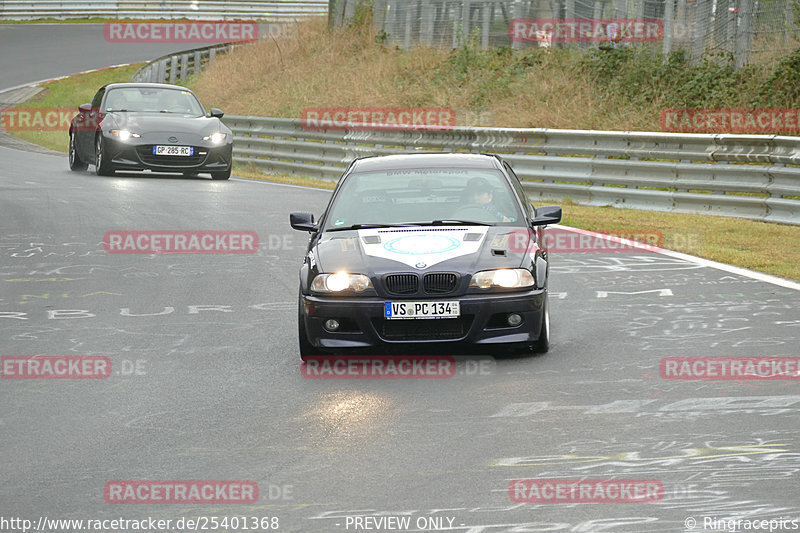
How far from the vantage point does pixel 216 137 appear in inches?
830

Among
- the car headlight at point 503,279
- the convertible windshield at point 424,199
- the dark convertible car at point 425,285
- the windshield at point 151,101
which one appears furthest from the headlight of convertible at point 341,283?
the windshield at point 151,101

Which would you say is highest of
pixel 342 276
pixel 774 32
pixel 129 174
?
pixel 774 32

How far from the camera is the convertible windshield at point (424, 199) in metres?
8.66

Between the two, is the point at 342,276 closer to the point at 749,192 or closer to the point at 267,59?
the point at 749,192

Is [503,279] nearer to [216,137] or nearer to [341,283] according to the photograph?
[341,283]

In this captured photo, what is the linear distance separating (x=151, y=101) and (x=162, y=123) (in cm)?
122

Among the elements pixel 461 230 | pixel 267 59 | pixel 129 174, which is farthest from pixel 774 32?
pixel 267 59

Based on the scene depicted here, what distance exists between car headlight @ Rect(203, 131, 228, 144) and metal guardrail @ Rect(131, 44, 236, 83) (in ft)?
52.8

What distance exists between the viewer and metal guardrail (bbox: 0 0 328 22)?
5056cm

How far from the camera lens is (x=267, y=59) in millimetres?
37688

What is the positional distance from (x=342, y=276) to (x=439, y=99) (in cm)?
2158

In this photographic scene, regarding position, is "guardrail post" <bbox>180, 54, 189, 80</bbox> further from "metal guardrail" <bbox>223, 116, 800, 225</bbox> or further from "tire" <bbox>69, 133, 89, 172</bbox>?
"metal guardrail" <bbox>223, 116, 800, 225</bbox>

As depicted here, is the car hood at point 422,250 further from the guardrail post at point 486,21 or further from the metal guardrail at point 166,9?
the metal guardrail at point 166,9

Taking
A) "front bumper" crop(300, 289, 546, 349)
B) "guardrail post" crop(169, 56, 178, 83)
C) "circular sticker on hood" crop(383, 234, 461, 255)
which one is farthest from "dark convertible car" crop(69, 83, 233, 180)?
"guardrail post" crop(169, 56, 178, 83)
